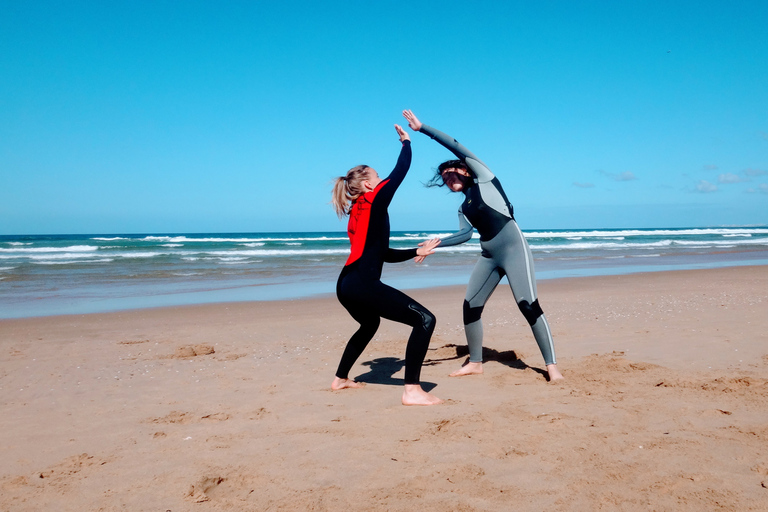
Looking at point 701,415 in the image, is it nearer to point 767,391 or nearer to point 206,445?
point 767,391

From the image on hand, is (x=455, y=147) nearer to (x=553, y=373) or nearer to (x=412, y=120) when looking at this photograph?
(x=412, y=120)

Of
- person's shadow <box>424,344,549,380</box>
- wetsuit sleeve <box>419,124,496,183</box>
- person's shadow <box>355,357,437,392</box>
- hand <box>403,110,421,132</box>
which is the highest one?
hand <box>403,110,421,132</box>

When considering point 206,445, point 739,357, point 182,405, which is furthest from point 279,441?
point 739,357

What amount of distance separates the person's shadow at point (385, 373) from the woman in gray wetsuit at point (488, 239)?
0.52m

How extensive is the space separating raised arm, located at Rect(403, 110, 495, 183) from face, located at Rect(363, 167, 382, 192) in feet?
2.06

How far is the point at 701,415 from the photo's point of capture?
3.54 m

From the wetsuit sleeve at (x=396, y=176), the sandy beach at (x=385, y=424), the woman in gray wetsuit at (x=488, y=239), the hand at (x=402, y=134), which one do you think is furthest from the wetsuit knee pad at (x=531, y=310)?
the hand at (x=402, y=134)

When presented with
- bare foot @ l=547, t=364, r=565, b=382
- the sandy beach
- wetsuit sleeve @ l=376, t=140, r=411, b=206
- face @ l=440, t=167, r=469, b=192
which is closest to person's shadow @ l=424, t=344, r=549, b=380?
the sandy beach

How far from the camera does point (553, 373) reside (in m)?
4.77

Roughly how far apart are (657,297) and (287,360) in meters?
Result: 7.45

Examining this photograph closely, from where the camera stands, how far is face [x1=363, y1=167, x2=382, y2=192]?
14.1 ft

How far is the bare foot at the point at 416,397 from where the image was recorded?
4059 mm

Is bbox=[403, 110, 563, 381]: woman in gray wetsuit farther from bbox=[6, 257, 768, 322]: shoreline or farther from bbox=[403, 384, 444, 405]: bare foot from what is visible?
bbox=[6, 257, 768, 322]: shoreline

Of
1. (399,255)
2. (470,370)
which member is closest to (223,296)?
(470,370)
